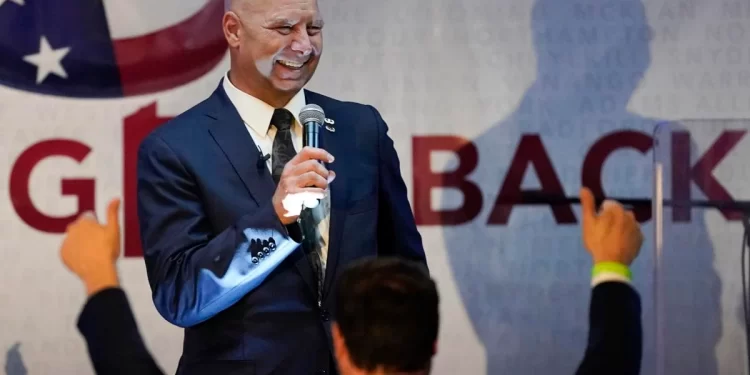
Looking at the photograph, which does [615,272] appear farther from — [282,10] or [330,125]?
[282,10]

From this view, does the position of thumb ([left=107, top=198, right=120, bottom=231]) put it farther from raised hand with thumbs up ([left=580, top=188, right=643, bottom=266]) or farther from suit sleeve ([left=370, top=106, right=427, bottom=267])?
raised hand with thumbs up ([left=580, top=188, right=643, bottom=266])

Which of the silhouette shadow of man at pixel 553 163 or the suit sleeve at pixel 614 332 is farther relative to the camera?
the silhouette shadow of man at pixel 553 163

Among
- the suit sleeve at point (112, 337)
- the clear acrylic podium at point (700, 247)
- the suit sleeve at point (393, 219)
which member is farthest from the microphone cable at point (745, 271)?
Answer: the suit sleeve at point (112, 337)

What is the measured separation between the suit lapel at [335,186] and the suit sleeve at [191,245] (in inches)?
4.1

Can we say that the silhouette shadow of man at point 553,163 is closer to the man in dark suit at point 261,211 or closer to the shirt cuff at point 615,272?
the shirt cuff at point 615,272

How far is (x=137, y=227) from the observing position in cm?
289

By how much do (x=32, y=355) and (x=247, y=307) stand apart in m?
1.12

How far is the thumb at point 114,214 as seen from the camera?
2.88 meters

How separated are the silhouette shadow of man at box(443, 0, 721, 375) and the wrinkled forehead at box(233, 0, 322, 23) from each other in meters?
0.90

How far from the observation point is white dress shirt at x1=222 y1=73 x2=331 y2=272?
2.12 m

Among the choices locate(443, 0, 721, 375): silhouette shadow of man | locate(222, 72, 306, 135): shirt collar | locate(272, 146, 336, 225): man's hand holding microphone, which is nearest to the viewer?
locate(272, 146, 336, 225): man's hand holding microphone

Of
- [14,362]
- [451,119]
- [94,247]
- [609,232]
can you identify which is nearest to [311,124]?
[451,119]

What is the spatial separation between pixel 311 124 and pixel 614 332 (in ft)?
4.52

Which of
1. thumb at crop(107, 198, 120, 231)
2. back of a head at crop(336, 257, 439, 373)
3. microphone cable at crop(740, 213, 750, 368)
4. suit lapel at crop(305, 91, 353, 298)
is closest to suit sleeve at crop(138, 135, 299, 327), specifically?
suit lapel at crop(305, 91, 353, 298)
